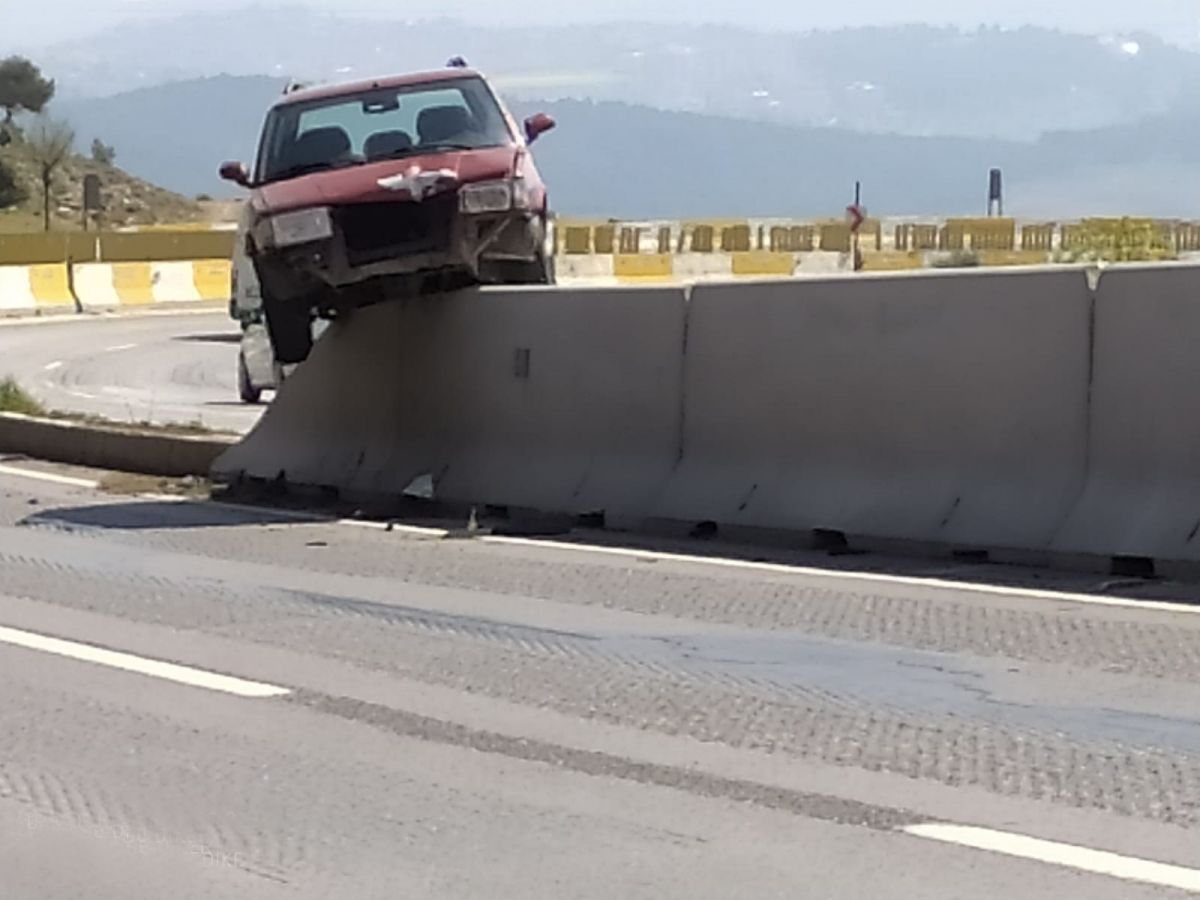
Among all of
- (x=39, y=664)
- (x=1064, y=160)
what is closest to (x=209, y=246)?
(x=39, y=664)

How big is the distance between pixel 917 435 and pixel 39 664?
15.0 ft

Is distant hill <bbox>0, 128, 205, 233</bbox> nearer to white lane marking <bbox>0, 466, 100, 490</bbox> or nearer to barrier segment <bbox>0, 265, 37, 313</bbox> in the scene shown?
barrier segment <bbox>0, 265, 37, 313</bbox>

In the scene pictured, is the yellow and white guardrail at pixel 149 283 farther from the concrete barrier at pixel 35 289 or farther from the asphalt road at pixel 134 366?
the asphalt road at pixel 134 366

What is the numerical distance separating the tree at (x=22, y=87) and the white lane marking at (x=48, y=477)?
88.7 m

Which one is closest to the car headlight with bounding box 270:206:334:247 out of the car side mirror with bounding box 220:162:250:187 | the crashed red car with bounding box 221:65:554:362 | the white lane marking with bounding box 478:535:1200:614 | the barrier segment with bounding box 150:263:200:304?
the crashed red car with bounding box 221:65:554:362

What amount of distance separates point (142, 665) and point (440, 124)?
7.04 metres

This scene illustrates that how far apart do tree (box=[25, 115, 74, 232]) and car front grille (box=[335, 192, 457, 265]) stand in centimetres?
6068

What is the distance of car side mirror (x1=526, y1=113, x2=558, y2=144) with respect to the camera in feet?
52.3

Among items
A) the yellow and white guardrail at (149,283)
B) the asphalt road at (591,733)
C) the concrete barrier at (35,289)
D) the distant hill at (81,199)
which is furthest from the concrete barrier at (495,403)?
the distant hill at (81,199)

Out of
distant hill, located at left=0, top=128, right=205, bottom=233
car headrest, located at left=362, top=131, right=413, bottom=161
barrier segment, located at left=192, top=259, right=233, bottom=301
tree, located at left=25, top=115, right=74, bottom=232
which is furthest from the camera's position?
distant hill, located at left=0, top=128, right=205, bottom=233

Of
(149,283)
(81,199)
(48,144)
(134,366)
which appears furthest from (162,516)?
(81,199)

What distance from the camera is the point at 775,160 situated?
16162 cm

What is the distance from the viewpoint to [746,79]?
111 m

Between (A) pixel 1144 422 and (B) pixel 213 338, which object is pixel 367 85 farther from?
(B) pixel 213 338
